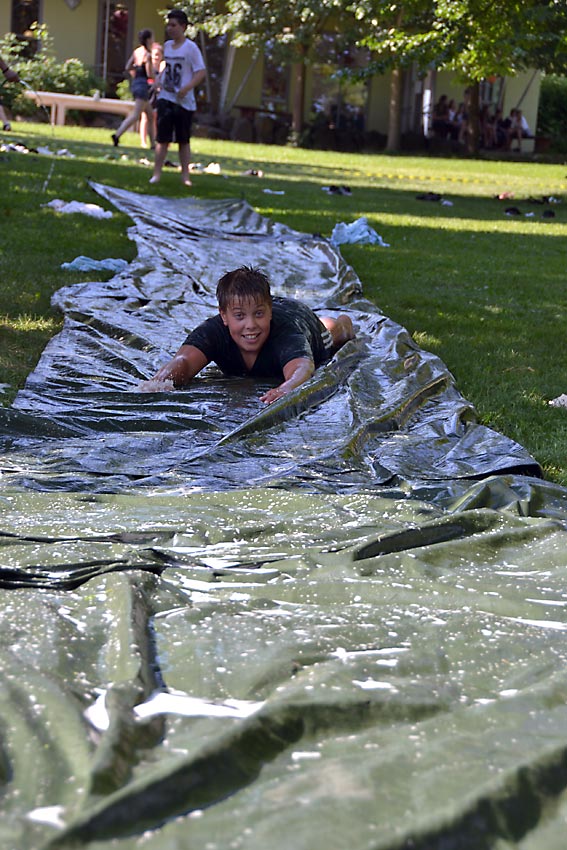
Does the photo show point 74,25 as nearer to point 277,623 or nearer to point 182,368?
point 182,368

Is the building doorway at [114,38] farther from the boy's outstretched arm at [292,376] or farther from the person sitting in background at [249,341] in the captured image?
the boy's outstretched arm at [292,376]

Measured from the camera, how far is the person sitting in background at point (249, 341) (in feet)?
17.9

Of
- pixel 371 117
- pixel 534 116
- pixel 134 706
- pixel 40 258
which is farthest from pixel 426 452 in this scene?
pixel 534 116

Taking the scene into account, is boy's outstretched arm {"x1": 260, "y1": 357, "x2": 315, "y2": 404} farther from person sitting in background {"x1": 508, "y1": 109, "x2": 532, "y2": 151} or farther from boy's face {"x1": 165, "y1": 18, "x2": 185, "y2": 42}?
person sitting in background {"x1": 508, "y1": 109, "x2": 532, "y2": 151}

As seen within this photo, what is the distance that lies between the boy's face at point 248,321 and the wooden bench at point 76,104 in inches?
749

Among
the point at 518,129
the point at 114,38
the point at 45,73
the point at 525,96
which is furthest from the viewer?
the point at 525,96

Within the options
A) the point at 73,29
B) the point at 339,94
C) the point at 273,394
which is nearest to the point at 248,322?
the point at 273,394

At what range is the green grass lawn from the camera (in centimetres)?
597

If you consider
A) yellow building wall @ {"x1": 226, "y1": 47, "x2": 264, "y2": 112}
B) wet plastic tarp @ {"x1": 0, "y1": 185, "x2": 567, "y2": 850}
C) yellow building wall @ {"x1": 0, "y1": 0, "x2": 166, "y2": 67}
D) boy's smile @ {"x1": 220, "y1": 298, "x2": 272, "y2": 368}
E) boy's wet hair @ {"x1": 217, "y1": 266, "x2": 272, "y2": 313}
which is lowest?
wet plastic tarp @ {"x1": 0, "y1": 185, "x2": 567, "y2": 850}

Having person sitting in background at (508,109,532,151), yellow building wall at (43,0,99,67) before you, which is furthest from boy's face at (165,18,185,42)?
person sitting in background at (508,109,532,151)

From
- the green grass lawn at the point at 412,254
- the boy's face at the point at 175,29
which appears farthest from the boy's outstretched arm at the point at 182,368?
the boy's face at the point at 175,29

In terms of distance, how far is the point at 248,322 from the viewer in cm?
551

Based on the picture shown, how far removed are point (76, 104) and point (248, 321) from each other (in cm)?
2050

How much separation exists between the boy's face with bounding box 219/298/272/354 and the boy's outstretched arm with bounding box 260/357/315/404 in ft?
0.79
